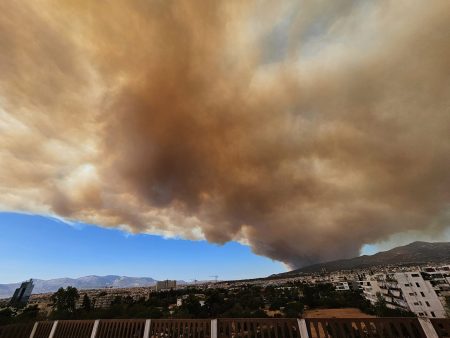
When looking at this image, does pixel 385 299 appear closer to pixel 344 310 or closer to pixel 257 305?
pixel 344 310

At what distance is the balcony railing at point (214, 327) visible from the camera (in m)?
14.0

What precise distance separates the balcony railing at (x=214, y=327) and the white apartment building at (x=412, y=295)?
48.6 metres

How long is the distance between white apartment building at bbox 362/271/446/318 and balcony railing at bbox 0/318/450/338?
48594 mm

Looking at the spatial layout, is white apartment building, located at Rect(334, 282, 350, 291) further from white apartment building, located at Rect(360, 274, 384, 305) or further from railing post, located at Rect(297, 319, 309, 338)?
railing post, located at Rect(297, 319, 309, 338)

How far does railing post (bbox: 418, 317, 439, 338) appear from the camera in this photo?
13.4 metres

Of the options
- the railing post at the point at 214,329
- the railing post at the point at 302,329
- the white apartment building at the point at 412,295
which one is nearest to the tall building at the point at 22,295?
the railing post at the point at 214,329

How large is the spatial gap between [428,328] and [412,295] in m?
56.1

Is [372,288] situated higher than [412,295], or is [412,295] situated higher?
[372,288]

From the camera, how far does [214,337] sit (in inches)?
604

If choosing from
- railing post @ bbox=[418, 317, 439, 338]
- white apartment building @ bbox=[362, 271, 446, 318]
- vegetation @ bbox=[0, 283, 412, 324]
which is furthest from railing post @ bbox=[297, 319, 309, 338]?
white apartment building @ bbox=[362, 271, 446, 318]

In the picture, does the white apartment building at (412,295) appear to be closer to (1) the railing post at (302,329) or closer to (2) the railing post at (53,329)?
(1) the railing post at (302,329)

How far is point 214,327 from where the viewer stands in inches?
610

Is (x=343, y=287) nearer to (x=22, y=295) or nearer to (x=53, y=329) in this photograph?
(x=53, y=329)

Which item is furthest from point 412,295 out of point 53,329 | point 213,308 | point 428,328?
point 53,329
